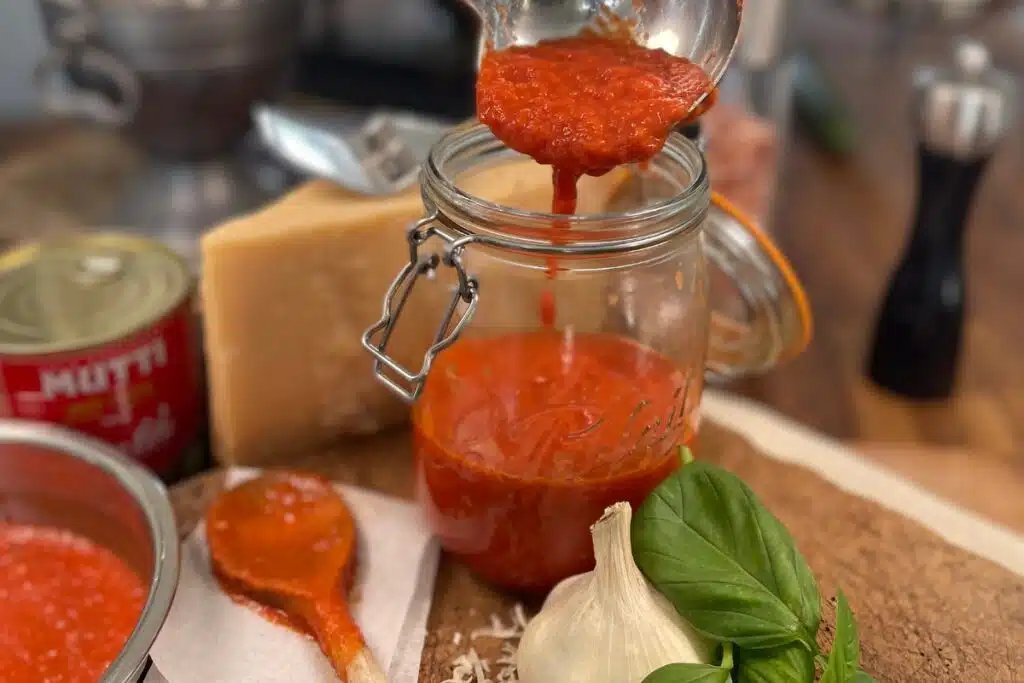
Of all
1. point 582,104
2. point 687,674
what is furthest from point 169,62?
point 687,674

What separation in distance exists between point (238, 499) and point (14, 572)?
0.54 feet

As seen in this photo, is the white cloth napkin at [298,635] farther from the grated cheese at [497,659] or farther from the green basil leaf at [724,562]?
the green basil leaf at [724,562]

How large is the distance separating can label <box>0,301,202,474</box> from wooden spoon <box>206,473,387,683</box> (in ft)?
0.37

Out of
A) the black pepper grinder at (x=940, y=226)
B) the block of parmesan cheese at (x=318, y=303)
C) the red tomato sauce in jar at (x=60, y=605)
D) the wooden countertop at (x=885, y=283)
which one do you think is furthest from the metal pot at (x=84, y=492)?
the black pepper grinder at (x=940, y=226)

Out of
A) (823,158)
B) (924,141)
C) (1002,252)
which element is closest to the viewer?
(924,141)

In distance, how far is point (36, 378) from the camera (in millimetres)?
717

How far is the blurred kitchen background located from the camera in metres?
0.97

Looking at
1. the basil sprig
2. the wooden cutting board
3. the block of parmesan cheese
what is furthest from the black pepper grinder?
the basil sprig

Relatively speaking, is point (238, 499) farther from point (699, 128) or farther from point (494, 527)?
point (699, 128)

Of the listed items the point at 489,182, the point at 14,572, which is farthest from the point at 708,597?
the point at 14,572

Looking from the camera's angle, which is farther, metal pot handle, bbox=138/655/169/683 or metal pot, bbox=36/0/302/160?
metal pot, bbox=36/0/302/160

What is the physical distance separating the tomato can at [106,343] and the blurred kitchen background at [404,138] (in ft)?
0.55

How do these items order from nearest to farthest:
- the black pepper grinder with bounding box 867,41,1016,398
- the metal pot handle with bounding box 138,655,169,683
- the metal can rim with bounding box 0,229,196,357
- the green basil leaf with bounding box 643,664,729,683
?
the green basil leaf with bounding box 643,664,729,683
the metal pot handle with bounding box 138,655,169,683
the metal can rim with bounding box 0,229,196,357
the black pepper grinder with bounding box 867,41,1016,398

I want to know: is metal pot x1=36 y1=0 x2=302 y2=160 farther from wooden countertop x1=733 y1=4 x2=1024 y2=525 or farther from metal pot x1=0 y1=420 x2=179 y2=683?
wooden countertop x1=733 y1=4 x2=1024 y2=525
